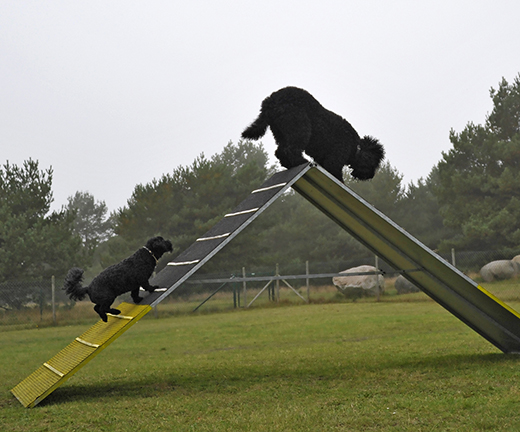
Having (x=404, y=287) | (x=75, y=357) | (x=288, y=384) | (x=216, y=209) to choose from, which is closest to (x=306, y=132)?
(x=288, y=384)

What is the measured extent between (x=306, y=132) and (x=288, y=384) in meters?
2.39

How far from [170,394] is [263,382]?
35.9 inches

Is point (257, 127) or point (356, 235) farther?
point (356, 235)

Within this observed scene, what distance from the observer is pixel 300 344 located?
27.5ft

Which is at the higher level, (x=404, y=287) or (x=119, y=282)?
(x=119, y=282)

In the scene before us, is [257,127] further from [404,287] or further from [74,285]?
[404,287]

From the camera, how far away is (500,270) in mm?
19312

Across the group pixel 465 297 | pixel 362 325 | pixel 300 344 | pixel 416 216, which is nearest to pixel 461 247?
Result: pixel 416 216

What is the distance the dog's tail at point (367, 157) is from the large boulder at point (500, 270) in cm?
1497

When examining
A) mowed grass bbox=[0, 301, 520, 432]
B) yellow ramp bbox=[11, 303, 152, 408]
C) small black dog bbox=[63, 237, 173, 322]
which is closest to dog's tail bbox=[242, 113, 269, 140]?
small black dog bbox=[63, 237, 173, 322]

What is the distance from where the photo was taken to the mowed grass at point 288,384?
379 centimetres

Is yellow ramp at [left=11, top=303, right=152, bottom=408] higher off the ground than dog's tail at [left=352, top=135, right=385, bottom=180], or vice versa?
dog's tail at [left=352, top=135, right=385, bottom=180]

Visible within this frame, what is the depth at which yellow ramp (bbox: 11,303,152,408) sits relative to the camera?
446cm

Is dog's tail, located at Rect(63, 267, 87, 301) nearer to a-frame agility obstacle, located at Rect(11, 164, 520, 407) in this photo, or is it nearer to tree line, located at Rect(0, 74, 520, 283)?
a-frame agility obstacle, located at Rect(11, 164, 520, 407)
